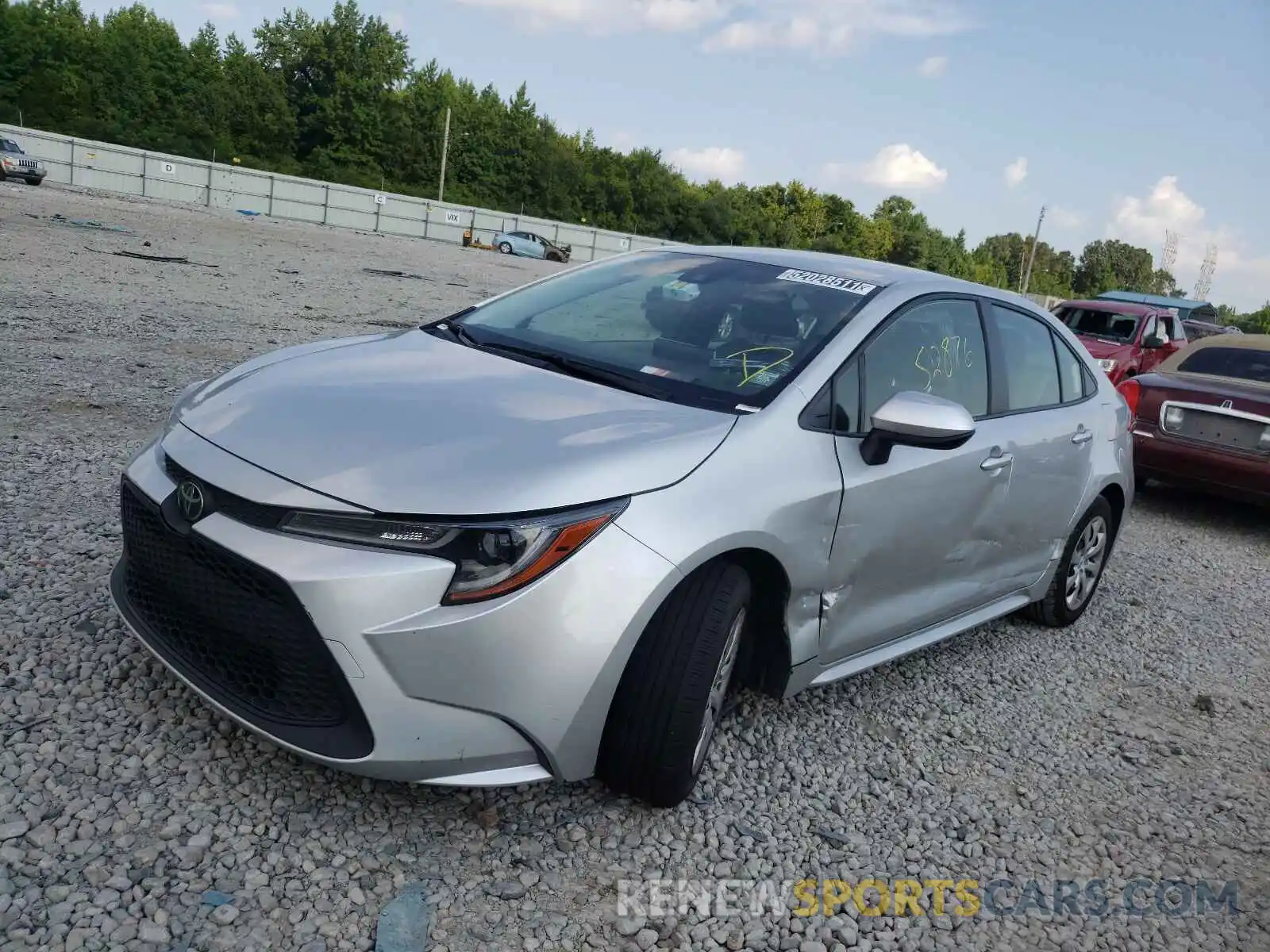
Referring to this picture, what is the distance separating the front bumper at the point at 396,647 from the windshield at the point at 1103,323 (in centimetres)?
1185

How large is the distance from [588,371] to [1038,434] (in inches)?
81.1

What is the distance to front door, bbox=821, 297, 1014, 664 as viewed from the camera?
3301 millimetres

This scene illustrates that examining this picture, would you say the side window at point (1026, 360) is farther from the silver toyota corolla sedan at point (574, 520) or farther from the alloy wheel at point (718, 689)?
the alloy wheel at point (718, 689)

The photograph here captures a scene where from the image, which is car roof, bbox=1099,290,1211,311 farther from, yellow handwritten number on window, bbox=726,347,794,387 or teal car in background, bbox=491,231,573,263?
yellow handwritten number on window, bbox=726,347,794,387

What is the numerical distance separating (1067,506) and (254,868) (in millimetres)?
3684

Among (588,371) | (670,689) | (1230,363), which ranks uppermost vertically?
(1230,363)

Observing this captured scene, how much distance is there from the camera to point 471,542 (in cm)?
244

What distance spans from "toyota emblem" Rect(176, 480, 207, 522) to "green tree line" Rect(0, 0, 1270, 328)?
6138 cm

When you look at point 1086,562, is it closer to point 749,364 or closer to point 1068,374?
point 1068,374

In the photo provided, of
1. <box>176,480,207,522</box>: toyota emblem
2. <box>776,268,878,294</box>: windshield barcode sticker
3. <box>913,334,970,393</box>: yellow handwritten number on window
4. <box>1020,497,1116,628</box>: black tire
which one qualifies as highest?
<box>776,268,878,294</box>: windshield barcode sticker

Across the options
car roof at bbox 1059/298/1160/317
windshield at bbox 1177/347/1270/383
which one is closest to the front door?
windshield at bbox 1177/347/1270/383

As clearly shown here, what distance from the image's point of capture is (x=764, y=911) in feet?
8.80

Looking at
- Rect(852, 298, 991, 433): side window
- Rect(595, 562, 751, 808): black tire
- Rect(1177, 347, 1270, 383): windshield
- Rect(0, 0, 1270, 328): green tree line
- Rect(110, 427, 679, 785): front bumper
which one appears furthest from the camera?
Rect(0, 0, 1270, 328): green tree line

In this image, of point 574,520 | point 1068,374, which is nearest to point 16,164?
point 1068,374
